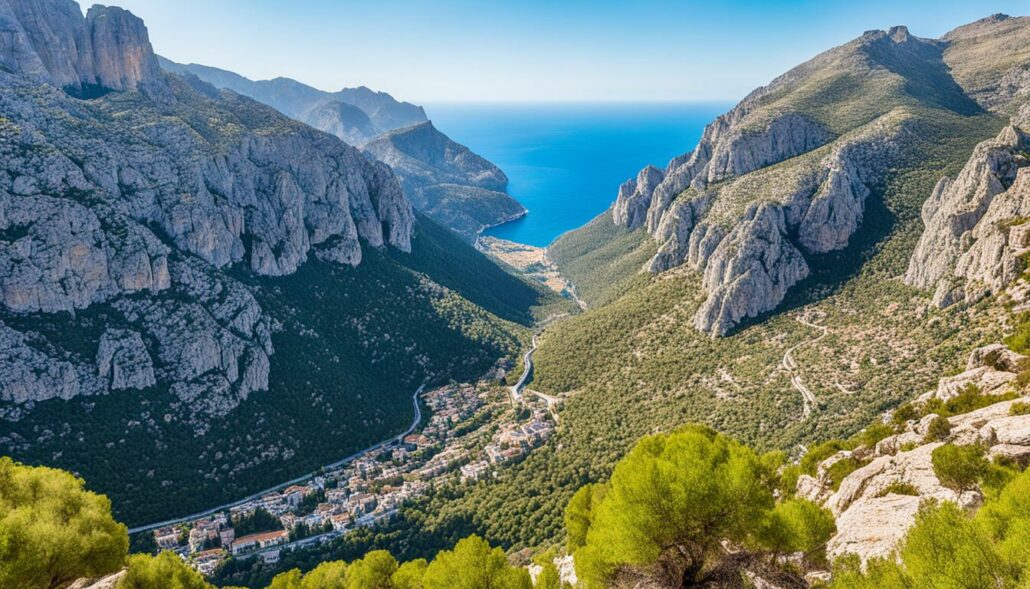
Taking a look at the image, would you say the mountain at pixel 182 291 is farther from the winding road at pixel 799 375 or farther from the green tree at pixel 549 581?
the winding road at pixel 799 375

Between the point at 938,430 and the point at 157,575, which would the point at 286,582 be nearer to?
the point at 157,575

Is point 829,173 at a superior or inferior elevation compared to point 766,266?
superior

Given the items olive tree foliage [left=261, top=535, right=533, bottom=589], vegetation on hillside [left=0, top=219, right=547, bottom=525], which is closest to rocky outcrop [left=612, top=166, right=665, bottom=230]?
vegetation on hillside [left=0, top=219, right=547, bottom=525]

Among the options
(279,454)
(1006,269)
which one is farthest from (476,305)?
(1006,269)

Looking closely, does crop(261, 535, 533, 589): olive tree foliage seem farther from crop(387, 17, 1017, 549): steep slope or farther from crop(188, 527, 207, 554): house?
crop(188, 527, 207, 554): house

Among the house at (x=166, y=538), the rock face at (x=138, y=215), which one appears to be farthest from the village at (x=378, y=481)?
the rock face at (x=138, y=215)

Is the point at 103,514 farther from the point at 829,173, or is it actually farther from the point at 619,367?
the point at 829,173

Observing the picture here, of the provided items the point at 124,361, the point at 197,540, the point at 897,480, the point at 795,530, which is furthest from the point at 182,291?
the point at 897,480
